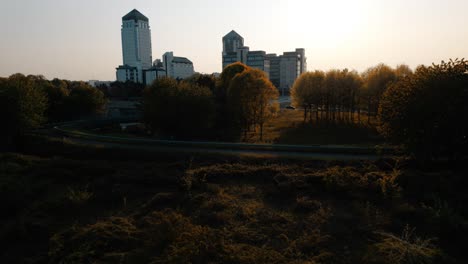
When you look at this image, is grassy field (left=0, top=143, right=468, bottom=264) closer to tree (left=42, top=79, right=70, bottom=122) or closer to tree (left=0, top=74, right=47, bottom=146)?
tree (left=0, top=74, right=47, bottom=146)

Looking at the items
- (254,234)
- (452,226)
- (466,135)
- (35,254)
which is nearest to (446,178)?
(466,135)

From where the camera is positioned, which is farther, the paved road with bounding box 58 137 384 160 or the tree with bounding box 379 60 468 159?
the paved road with bounding box 58 137 384 160

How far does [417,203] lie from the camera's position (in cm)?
1469

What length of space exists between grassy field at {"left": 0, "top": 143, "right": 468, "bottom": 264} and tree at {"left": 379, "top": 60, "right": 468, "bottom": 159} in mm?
1514

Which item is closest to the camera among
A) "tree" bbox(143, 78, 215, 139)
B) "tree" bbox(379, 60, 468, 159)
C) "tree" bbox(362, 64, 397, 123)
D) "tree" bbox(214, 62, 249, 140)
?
"tree" bbox(379, 60, 468, 159)

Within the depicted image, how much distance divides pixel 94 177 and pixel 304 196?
12994 mm

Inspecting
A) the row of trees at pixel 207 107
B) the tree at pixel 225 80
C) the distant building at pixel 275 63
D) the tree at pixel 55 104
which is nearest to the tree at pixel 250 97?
the row of trees at pixel 207 107

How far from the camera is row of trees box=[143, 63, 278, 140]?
33719 mm

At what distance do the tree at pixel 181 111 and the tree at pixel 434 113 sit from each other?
64.8ft

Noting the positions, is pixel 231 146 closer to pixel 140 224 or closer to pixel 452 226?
pixel 140 224

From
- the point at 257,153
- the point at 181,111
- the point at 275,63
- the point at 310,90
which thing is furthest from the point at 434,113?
the point at 275,63

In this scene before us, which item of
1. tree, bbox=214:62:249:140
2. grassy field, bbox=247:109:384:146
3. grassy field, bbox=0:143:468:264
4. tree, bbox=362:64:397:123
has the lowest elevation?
grassy field, bbox=0:143:468:264

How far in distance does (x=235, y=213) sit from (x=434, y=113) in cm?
1281

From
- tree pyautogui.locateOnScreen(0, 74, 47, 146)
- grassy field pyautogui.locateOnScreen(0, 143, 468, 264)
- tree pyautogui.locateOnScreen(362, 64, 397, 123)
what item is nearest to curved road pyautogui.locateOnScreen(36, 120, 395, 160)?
grassy field pyautogui.locateOnScreen(0, 143, 468, 264)
